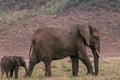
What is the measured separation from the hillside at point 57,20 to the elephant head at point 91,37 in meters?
17.4

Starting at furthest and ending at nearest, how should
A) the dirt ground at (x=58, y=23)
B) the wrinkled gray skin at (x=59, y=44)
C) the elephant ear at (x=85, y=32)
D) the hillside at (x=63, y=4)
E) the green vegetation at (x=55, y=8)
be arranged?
the green vegetation at (x=55, y=8) < the hillside at (x=63, y=4) < the dirt ground at (x=58, y=23) < the elephant ear at (x=85, y=32) < the wrinkled gray skin at (x=59, y=44)

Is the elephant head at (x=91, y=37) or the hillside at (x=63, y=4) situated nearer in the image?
the elephant head at (x=91, y=37)

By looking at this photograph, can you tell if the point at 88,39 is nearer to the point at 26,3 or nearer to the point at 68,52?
the point at 68,52

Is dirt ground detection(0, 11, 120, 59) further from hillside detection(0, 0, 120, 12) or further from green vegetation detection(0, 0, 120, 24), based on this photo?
green vegetation detection(0, 0, 120, 24)

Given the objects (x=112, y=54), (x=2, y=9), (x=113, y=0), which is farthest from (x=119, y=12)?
(x=2, y=9)

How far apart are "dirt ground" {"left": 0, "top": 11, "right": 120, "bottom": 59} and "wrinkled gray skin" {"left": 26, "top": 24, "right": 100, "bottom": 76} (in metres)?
19.1

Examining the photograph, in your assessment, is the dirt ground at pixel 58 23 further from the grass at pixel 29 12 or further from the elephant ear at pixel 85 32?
the elephant ear at pixel 85 32

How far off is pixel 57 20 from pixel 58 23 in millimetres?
825

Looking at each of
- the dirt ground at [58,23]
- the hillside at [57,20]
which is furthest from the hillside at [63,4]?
the dirt ground at [58,23]

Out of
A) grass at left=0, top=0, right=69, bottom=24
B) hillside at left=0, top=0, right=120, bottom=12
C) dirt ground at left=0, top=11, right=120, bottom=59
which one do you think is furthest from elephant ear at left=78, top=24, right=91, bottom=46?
grass at left=0, top=0, right=69, bottom=24

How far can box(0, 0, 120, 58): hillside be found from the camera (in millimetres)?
37969

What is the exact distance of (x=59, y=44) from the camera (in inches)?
680

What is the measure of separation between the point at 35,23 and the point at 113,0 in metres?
6.80

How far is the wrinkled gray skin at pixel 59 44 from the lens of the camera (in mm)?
17109
